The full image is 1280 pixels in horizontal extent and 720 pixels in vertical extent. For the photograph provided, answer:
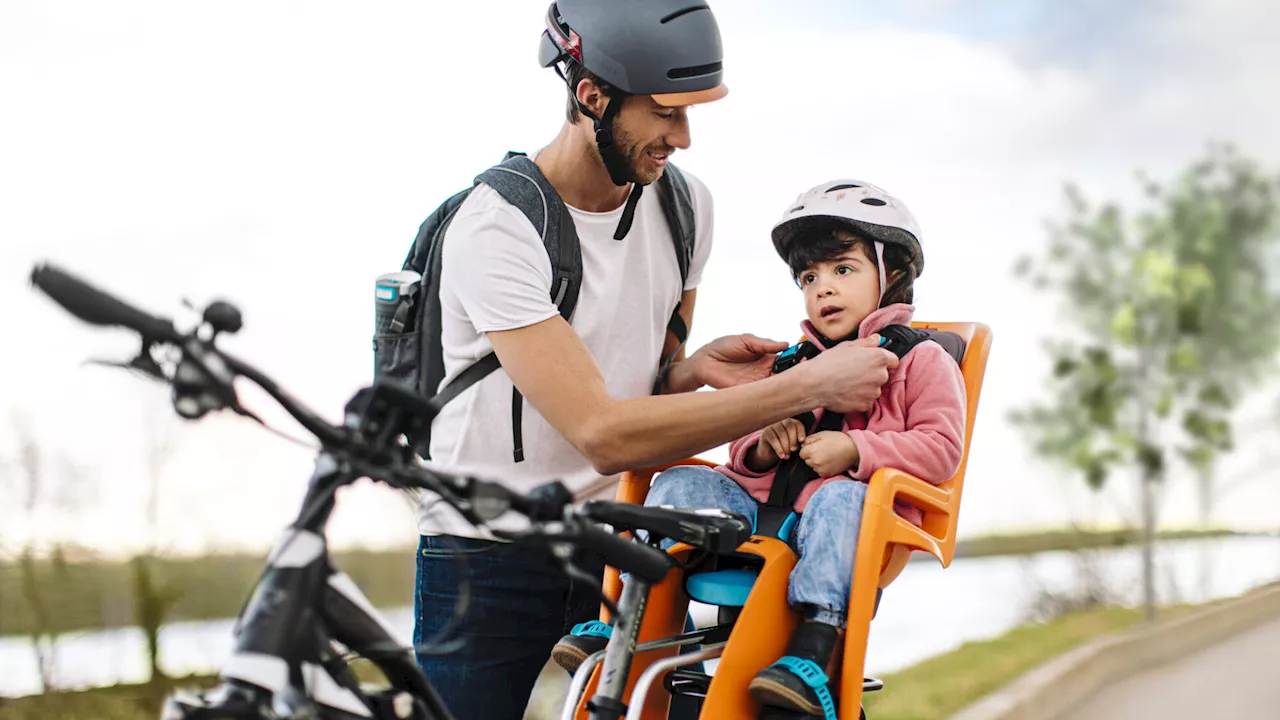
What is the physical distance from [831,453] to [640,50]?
72 cm

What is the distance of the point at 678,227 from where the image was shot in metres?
2.20

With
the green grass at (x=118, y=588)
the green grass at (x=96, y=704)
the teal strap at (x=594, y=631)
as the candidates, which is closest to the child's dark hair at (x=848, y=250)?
the teal strap at (x=594, y=631)

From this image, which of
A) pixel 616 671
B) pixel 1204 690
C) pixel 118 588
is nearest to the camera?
pixel 616 671

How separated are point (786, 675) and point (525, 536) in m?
0.65

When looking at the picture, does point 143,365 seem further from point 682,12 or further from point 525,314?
point 682,12

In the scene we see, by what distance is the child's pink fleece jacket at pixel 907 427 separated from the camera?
192cm

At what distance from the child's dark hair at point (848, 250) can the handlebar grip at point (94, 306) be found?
137 centimetres

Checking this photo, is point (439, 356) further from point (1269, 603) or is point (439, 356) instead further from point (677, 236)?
point (1269, 603)

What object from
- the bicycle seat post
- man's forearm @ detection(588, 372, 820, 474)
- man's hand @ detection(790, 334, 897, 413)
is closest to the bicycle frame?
the bicycle seat post

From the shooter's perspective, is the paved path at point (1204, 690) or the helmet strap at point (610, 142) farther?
the paved path at point (1204, 690)

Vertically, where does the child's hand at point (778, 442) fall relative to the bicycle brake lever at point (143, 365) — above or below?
below

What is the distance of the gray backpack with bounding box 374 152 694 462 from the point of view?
1.95 meters

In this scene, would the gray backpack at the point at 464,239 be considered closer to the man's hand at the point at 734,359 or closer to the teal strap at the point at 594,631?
the man's hand at the point at 734,359

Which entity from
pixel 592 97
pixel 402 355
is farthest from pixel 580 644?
pixel 592 97
